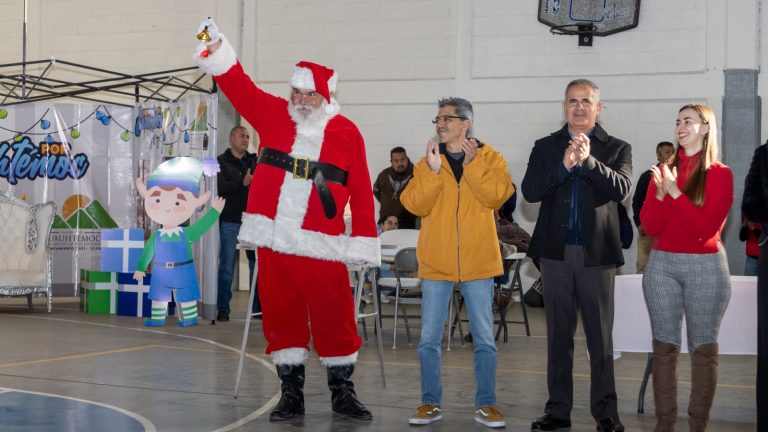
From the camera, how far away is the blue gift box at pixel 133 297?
33.7ft

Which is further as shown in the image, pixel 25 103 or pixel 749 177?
pixel 25 103

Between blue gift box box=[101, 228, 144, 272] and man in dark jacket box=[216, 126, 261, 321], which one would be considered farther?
blue gift box box=[101, 228, 144, 272]

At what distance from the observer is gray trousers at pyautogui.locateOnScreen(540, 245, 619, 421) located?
4.70 m

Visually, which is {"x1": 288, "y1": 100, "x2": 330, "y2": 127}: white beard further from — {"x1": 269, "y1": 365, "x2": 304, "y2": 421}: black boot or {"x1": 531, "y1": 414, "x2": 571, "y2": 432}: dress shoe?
{"x1": 531, "y1": 414, "x2": 571, "y2": 432}: dress shoe

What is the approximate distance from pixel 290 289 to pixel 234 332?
398cm

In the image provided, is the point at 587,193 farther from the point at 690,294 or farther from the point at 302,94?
the point at 302,94

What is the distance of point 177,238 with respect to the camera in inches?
367

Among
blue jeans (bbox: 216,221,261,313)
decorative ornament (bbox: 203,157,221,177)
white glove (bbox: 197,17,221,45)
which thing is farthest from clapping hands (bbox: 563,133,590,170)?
blue jeans (bbox: 216,221,261,313)

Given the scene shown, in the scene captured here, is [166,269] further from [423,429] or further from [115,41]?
[115,41]

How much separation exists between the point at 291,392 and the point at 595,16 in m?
8.44

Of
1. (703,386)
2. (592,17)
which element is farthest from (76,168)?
(703,386)

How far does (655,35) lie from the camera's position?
40.1 ft

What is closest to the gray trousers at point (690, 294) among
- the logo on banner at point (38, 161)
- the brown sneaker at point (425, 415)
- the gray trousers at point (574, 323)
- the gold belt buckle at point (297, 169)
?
the gray trousers at point (574, 323)

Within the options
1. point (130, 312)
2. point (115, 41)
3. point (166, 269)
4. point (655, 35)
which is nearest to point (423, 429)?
point (166, 269)
